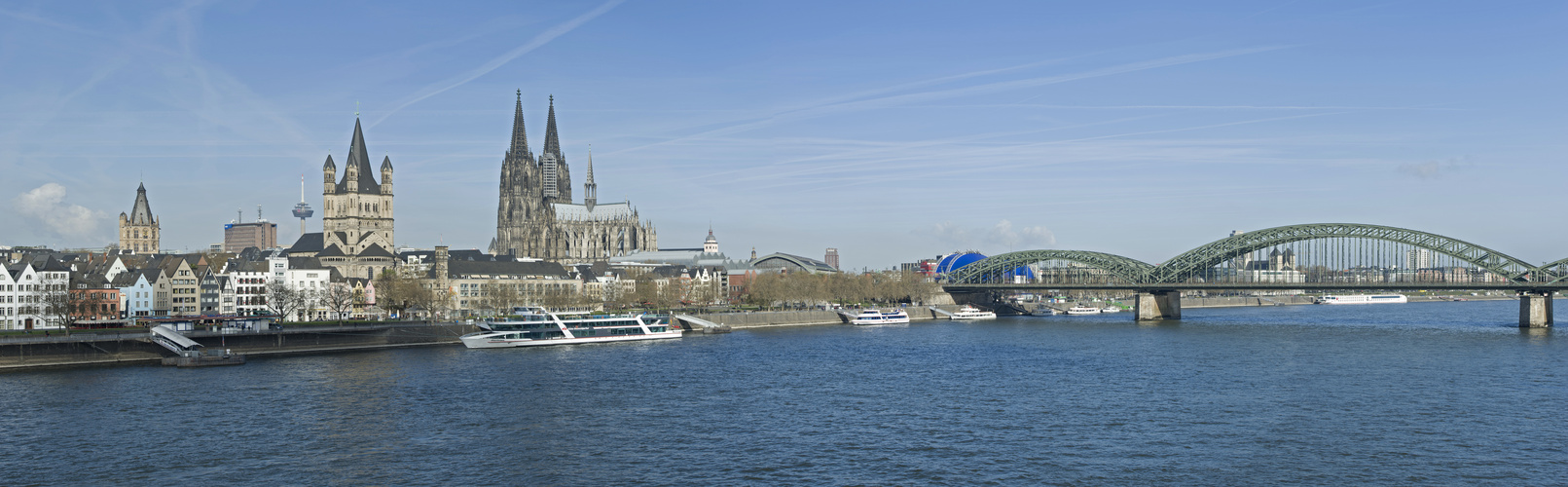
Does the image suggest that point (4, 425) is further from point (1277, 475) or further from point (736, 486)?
point (1277, 475)

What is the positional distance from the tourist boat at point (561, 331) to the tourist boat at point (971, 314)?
2440 inches

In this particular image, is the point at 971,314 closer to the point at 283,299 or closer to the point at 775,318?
the point at 775,318

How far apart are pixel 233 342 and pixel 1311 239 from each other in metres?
119

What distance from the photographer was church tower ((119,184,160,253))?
196 metres

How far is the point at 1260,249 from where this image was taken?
Answer: 153 metres

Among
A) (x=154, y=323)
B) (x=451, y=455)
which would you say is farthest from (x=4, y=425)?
(x=154, y=323)

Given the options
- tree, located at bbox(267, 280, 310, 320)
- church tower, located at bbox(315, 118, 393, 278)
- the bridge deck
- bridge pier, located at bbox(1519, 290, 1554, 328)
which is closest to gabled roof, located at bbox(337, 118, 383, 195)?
church tower, located at bbox(315, 118, 393, 278)

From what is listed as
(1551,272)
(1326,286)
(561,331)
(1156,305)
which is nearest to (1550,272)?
(1551,272)

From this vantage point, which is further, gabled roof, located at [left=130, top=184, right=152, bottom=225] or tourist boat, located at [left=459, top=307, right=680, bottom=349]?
gabled roof, located at [left=130, top=184, right=152, bottom=225]

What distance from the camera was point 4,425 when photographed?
46000mm

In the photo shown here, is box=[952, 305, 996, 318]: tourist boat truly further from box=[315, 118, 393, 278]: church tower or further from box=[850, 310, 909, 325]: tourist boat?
box=[315, 118, 393, 278]: church tower

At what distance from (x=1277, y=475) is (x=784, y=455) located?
50.2ft

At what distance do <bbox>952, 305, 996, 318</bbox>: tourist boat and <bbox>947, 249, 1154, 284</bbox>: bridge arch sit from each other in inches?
608

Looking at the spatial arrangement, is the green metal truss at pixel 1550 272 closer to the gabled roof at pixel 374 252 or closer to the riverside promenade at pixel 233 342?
the riverside promenade at pixel 233 342
